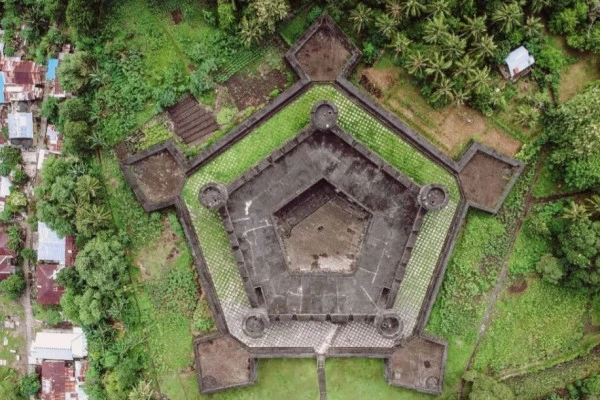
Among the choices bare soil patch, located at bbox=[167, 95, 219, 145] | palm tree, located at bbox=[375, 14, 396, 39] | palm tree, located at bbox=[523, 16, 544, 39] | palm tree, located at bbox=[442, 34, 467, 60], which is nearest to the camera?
palm tree, located at bbox=[442, 34, 467, 60]

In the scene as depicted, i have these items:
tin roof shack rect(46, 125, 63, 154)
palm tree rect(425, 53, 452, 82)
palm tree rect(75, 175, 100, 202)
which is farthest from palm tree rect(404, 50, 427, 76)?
tin roof shack rect(46, 125, 63, 154)

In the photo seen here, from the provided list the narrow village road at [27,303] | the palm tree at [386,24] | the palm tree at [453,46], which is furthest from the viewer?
the narrow village road at [27,303]

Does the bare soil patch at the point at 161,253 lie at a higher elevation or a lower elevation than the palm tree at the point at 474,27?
lower

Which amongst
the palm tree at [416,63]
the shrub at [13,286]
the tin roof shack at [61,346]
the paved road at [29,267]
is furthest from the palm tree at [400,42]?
the shrub at [13,286]

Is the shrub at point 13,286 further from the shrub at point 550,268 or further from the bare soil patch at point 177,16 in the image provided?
the shrub at point 550,268

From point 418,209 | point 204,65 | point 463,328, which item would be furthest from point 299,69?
point 463,328

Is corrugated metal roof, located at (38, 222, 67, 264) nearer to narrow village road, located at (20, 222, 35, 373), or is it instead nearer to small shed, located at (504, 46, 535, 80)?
narrow village road, located at (20, 222, 35, 373)

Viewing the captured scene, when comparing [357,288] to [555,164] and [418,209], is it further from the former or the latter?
[555,164]
